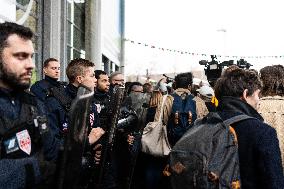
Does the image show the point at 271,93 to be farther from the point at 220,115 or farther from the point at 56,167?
the point at 56,167

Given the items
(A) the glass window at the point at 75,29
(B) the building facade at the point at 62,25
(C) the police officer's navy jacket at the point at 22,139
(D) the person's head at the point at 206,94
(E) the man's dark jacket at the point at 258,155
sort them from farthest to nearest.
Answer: (A) the glass window at the point at 75,29 → (B) the building facade at the point at 62,25 → (D) the person's head at the point at 206,94 → (E) the man's dark jacket at the point at 258,155 → (C) the police officer's navy jacket at the point at 22,139

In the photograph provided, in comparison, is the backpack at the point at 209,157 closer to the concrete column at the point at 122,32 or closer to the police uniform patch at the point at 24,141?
the police uniform patch at the point at 24,141

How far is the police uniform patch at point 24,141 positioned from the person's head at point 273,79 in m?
2.28

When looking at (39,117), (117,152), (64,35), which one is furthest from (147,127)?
(64,35)

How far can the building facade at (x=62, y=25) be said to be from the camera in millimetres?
7981

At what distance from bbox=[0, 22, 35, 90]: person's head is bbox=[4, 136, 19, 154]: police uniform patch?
1.21 feet

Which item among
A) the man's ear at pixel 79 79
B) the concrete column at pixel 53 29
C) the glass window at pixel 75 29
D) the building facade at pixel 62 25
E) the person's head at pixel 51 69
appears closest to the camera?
the man's ear at pixel 79 79

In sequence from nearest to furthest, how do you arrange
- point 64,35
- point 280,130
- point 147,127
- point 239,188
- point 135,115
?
point 239,188, point 280,130, point 135,115, point 147,127, point 64,35

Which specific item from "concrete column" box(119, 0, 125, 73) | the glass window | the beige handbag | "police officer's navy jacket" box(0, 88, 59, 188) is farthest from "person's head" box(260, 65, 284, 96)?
"concrete column" box(119, 0, 125, 73)

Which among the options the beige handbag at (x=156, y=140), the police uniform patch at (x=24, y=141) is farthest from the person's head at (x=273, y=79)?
the police uniform patch at (x=24, y=141)

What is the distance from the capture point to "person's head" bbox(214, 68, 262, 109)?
2.96 metres

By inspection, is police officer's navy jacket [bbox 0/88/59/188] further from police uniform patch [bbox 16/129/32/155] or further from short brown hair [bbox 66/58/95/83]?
short brown hair [bbox 66/58/95/83]

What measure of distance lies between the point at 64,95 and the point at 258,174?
189 centimetres

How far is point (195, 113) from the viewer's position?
547 centimetres
